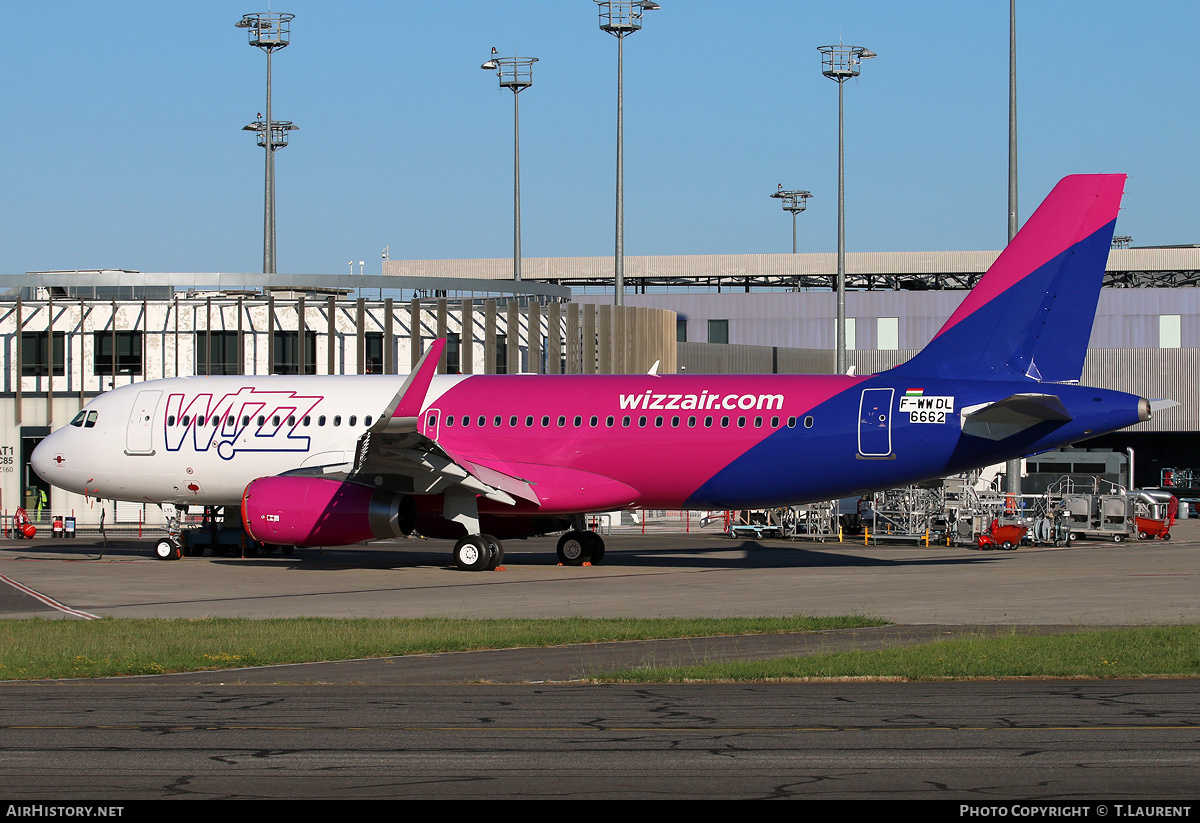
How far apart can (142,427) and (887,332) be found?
48.0m

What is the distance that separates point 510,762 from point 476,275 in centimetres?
7991

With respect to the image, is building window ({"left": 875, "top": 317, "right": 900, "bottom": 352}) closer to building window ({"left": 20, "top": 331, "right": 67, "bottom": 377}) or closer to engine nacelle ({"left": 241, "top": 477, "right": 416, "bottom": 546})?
building window ({"left": 20, "top": 331, "right": 67, "bottom": 377})

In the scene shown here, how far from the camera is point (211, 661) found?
14930mm

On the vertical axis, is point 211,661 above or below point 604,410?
below

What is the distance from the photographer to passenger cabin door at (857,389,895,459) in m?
26.5

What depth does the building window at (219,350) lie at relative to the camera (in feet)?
149

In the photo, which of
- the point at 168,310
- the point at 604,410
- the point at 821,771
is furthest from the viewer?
the point at 168,310

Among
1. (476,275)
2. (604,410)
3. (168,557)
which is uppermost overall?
(476,275)

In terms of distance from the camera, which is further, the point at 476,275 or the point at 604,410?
the point at 476,275

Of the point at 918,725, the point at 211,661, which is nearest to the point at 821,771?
the point at 918,725

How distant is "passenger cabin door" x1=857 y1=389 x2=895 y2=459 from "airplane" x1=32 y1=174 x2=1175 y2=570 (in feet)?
0.13

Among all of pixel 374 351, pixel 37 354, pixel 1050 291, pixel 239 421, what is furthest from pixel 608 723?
pixel 37 354

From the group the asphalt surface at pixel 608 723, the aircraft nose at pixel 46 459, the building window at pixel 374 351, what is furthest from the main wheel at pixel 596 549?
the building window at pixel 374 351
